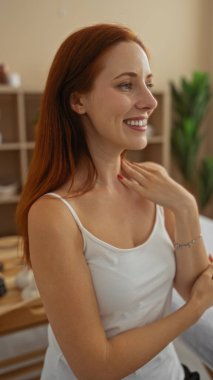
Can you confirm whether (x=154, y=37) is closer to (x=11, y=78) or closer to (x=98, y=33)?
(x=11, y=78)

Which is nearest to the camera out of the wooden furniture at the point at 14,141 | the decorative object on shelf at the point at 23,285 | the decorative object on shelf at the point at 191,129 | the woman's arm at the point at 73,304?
the woman's arm at the point at 73,304

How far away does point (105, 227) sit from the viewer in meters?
0.83

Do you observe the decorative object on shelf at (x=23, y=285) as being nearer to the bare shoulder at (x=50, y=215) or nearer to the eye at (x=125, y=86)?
the bare shoulder at (x=50, y=215)

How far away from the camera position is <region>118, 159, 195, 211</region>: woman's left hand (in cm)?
90

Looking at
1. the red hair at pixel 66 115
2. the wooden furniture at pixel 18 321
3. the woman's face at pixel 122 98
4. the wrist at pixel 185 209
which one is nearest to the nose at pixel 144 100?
the woman's face at pixel 122 98

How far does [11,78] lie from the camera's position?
2.85 m

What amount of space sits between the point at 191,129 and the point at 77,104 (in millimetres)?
2679

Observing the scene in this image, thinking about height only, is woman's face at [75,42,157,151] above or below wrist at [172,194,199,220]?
above

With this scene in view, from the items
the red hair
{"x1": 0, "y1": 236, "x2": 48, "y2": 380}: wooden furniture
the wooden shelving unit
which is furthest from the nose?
the wooden shelving unit

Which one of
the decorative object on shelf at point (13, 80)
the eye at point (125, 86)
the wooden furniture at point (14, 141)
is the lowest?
the wooden furniture at point (14, 141)

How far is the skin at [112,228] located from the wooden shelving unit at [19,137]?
2.15 m

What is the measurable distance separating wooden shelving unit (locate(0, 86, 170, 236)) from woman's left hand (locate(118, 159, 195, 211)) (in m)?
2.17

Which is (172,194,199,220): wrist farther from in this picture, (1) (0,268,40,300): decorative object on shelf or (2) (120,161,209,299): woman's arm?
(1) (0,268,40,300): decorative object on shelf

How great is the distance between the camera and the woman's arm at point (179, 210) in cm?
90
